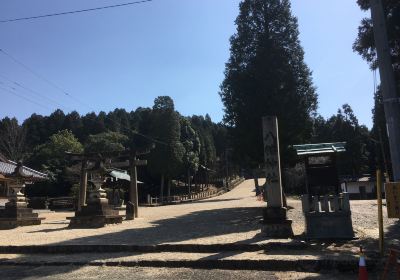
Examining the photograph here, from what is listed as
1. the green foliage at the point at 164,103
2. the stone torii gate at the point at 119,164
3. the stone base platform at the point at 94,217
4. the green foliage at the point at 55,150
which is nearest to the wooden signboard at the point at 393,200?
the stone base platform at the point at 94,217

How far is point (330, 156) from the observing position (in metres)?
12.2

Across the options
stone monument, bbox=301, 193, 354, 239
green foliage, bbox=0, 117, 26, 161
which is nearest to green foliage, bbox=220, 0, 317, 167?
stone monument, bbox=301, 193, 354, 239

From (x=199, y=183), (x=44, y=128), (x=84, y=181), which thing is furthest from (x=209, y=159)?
(x=84, y=181)

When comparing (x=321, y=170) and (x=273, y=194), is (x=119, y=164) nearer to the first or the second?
(x=273, y=194)

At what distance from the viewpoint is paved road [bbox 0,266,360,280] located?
26.0 feet

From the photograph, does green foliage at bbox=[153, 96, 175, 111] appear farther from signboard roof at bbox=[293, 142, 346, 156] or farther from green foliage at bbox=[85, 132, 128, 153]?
signboard roof at bbox=[293, 142, 346, 156]

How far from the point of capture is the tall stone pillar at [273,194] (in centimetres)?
1127

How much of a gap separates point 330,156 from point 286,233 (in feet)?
9.36

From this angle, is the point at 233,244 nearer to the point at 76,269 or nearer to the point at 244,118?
the point at 76,269

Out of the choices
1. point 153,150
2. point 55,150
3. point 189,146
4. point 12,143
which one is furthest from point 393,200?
point 12,143

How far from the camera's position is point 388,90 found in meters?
7.94

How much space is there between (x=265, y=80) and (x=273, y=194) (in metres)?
9.60

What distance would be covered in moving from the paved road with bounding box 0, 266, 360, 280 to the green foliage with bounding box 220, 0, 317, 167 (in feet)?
40.6

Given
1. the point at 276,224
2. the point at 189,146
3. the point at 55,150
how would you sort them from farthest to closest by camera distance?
the point at 189,146
the point at 55,150
the point at 276,224
